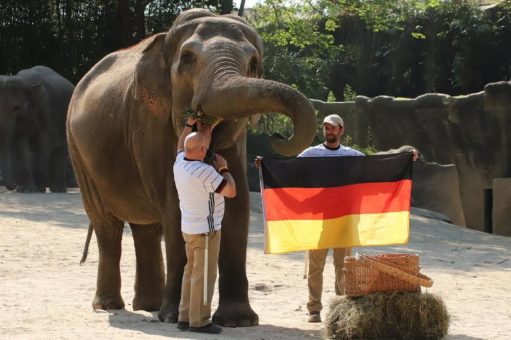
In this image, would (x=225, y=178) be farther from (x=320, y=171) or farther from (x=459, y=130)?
(x=459, y=130)

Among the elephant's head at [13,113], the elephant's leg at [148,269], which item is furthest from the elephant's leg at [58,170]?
the elephant's leg at [148,269]

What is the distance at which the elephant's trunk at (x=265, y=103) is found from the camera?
25.8ft

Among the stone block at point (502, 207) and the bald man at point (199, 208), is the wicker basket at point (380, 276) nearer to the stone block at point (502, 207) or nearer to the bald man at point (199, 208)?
the bald man at point (199, 208)

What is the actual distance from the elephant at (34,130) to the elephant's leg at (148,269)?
497 inches

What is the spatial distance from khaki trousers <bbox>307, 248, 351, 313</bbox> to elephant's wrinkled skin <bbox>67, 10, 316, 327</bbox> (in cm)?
63

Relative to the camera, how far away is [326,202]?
32.3 ft

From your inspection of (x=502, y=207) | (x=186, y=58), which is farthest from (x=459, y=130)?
(x=186, y=58)

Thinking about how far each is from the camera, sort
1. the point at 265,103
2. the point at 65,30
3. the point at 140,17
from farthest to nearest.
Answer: the point at 65,30 → the point at 140,17 → the point at 265,103

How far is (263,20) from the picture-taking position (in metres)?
32.3

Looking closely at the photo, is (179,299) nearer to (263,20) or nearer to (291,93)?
(291,93)

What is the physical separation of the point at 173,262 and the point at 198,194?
95 centimetres

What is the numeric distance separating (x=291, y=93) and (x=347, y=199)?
214cm

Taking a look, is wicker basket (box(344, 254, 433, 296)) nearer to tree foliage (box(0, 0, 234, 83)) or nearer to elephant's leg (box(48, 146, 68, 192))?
elephant's leg (box(48, 146, 68, 192))

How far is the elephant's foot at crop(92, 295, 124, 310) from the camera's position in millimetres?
10531
